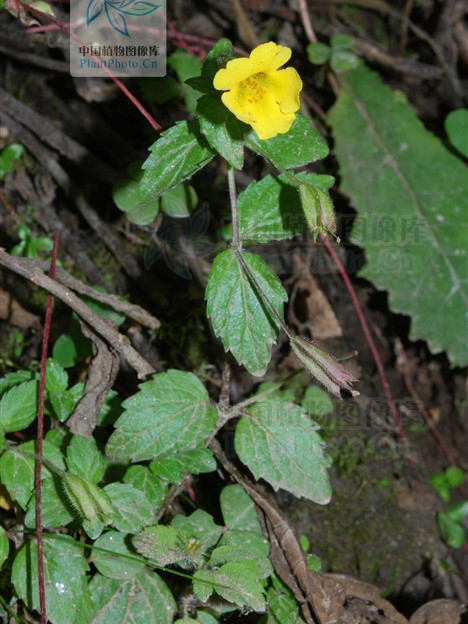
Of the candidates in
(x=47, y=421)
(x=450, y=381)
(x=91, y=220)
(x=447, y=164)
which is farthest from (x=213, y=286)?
(x=447, y=164)

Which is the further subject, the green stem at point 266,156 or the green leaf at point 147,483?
the green leaf at point 147,483

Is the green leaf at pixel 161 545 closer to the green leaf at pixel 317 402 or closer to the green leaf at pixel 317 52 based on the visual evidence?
the green leaf at pixel 317 402

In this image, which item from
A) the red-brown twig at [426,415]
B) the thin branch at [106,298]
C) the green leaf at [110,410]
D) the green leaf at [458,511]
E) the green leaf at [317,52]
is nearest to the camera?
the green leaf at [110,410]

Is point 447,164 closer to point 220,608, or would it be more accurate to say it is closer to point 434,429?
point 434,429

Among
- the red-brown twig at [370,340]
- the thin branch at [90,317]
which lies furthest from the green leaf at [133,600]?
the red-brown twig at [370,340]

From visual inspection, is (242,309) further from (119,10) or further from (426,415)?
(119,10)

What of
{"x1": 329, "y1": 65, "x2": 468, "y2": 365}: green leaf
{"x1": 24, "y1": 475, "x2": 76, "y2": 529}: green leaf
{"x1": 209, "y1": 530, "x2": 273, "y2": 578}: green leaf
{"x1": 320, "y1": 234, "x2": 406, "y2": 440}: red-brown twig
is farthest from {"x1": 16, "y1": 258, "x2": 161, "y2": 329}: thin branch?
{"x1": 329, "y1": 65, "x2": 468, "y2": 365}: green leaf

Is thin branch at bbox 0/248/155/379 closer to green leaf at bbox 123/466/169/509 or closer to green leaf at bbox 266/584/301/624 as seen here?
green leaf at bbox 123/466/169/509
